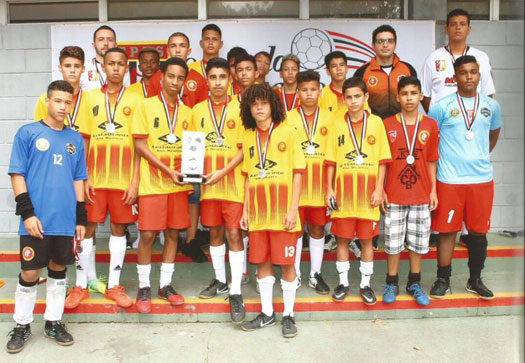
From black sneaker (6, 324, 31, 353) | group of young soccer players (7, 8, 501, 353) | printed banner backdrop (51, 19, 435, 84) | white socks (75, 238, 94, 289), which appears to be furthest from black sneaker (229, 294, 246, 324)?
printed banner backdrop (51, 19, 435, 84)

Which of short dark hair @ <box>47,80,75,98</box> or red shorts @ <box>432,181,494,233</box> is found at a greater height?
short dark hair @ <box>47,80,75,98</box>

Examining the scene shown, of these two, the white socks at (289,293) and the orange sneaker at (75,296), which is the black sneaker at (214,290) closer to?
the white socks at (289,293)

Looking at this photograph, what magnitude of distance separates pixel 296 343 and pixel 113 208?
1.88 meters

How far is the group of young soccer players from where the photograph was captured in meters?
3.92

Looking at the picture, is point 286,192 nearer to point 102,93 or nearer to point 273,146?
point 273,146

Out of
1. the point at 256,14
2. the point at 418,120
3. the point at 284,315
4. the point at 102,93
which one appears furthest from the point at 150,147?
the point at 256,14

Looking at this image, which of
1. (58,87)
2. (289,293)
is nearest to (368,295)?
(289,293)

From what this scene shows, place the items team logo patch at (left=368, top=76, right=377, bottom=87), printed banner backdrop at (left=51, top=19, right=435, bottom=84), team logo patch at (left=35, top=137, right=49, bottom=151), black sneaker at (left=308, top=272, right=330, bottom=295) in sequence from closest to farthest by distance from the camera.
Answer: team logo patch at (left=35, top=137, right=49, bottom=151) → black sneaker at (left=308, top=272, right=330, bottom=295) → team logo patch at (left=368, top=76, right=377, bottom=87) → printed banner backdrop at (left=51, top=19, right=435, bottom=84)

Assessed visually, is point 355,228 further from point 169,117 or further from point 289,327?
point 169,117

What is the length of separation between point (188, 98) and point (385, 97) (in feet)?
6.34

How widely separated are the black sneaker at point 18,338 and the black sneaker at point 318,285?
93.7 inches

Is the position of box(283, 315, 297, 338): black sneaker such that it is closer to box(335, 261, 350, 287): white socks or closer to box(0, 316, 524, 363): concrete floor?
box(0, 316, 524, 363): concrete floor

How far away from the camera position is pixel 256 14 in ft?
20.2

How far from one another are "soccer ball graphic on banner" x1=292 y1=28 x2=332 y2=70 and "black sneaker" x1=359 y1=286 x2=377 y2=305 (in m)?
2.82
